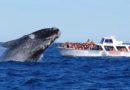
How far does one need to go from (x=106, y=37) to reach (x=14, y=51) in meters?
35.8

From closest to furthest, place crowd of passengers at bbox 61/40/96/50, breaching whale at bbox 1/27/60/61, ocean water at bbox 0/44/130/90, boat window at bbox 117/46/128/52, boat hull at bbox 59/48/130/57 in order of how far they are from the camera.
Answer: ocean water at bbox 0/44/130/90 → breaching whale at bbox 1/27/60/61 → boat hull at bbox 59/48/130/57 → crowd of passengers at bbox 61/40/96/50 → boat window at bbox 117/46/128/52

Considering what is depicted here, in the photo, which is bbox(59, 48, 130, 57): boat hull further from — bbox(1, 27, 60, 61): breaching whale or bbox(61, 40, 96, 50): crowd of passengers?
bbox(1, 27, 60, 61): breaching whale

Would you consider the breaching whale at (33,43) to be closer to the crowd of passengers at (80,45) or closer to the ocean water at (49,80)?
the ocean water at (49,80)

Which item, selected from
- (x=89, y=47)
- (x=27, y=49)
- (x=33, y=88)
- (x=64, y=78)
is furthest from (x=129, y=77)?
(x=89, y=47)

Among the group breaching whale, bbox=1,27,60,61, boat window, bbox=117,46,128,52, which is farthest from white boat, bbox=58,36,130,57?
breaching whale, bbox=1,27,60,61

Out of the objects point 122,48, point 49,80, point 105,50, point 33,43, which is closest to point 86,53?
point 105,50

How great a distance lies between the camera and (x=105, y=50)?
67.6 meters

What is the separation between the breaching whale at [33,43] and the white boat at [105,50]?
97.0ft

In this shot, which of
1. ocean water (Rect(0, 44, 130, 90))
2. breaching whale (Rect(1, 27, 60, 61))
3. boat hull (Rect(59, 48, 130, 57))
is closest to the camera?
ocean water (Rect(0, 44, 130, 90))

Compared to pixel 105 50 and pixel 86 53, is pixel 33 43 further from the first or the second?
pixel 105 50

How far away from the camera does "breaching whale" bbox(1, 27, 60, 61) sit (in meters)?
33.9

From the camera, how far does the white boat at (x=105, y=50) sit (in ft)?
211

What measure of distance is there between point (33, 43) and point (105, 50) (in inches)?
1339

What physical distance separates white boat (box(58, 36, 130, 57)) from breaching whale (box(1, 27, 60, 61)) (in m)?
29.6
